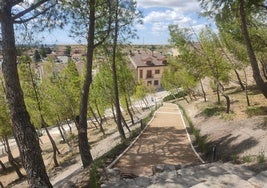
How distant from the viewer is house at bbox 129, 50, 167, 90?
8675 centimetres

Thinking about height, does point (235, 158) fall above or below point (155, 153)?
above

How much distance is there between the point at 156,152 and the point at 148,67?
235 feet

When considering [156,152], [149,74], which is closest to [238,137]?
[156,152]

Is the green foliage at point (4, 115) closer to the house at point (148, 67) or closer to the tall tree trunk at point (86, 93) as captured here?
the tall tree trunk at point (86, 93)

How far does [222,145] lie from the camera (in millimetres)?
16125

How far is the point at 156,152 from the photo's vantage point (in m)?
17.0

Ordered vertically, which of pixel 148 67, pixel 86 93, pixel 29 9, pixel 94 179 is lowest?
pixel 94 179

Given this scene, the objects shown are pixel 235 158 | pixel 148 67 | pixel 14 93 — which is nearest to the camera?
pixel 14 93

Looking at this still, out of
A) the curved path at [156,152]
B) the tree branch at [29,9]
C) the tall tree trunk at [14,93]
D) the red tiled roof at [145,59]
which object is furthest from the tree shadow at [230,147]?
the red tiled roof at [145,59]

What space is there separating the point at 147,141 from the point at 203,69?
1045 centimetres

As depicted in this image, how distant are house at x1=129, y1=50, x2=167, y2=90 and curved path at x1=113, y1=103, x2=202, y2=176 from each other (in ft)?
206

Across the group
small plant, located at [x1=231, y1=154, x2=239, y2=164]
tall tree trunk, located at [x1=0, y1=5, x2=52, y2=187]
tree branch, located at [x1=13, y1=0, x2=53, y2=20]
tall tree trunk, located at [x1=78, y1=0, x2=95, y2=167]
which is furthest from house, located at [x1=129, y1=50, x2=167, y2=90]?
tall tree trunk, located at [x1=0, y1=5, x2=52, y2=187]

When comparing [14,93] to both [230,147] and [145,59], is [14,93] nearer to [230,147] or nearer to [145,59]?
[230,147]

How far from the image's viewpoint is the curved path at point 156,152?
13.9m
